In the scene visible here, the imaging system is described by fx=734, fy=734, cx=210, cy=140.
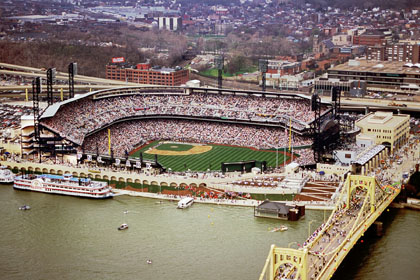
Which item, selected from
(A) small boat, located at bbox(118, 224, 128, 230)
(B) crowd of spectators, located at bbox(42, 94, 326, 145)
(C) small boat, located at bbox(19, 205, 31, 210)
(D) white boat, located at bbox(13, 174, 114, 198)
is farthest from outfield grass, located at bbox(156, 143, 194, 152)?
(A) small boat, located at bbox(118, 224, 128, 230)

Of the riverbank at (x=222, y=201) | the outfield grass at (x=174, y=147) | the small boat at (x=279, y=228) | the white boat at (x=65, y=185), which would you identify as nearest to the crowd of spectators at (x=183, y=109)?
the outfield grass at (x=174, y=147)

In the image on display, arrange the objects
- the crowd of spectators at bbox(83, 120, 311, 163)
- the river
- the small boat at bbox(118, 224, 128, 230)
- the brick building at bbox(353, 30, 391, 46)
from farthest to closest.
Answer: the brick building at bbox(353, 30, 391, 46) < the crowd of spectators at bbox(83, 120, 311, 163) < the small boat at bbox(118, 224, 128, 230) < the river

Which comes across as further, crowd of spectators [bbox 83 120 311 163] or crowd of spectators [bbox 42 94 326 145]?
crowd of spectators [bbox 42 94 326 145]

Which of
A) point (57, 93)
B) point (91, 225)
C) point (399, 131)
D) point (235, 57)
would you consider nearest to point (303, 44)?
point (235, 57)

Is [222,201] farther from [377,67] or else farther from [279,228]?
[377,67]

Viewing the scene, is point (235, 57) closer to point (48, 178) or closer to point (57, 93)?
point (57, 93)

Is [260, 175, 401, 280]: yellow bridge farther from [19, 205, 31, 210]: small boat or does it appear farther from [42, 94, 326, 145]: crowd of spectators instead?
[42, 94, 326, 145]: crowd of spectators

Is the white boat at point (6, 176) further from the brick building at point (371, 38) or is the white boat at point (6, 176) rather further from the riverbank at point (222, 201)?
Result: the brick building at point (371, 38)
